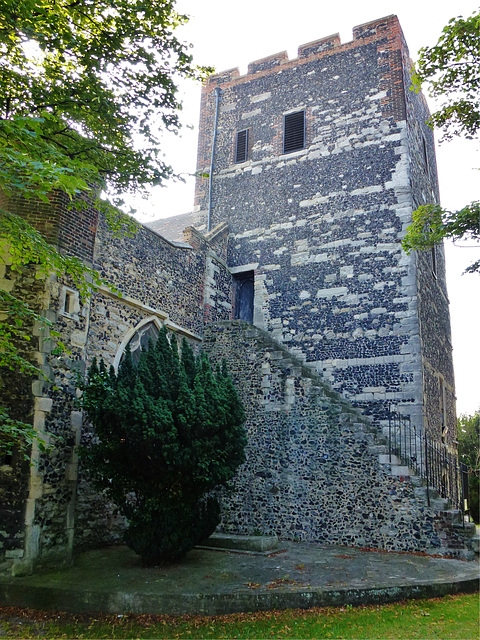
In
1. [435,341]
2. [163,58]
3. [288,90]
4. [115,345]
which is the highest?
[288,90]

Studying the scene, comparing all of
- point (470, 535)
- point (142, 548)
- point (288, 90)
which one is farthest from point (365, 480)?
point (288, 90)

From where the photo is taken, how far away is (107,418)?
8430mm

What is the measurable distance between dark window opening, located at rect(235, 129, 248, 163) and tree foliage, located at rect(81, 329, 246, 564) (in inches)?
433

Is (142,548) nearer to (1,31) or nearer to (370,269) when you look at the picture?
(1,31)

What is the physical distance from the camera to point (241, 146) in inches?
704

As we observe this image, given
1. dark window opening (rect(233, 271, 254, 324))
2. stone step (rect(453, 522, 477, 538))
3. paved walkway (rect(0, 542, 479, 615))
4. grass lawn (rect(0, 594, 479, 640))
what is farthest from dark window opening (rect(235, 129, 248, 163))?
grass lawn (rect(0, 594, 479, 640))

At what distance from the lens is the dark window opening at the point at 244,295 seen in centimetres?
1658

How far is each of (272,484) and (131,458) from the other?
4.88 metres

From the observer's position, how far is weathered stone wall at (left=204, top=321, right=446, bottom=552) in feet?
34.8

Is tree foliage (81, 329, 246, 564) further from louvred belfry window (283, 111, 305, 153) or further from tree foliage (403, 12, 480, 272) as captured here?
louvred belfry window (283, 111, 305, 153)

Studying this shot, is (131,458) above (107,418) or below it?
below

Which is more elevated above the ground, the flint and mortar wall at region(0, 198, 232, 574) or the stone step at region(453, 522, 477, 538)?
the flint and mortar wall at region(0, 198, 232, 574)

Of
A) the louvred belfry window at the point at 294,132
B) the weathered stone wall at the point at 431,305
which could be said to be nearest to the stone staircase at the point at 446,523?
the weathered stone wall at the point at 431,305

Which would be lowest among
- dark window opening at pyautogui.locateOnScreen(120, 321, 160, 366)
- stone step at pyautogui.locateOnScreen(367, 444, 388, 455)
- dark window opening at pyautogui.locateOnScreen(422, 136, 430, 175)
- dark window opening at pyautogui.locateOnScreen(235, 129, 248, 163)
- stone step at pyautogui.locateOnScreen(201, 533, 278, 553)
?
stone step at pyautogui.locateOnScreen(201, 533, 278, 553)
